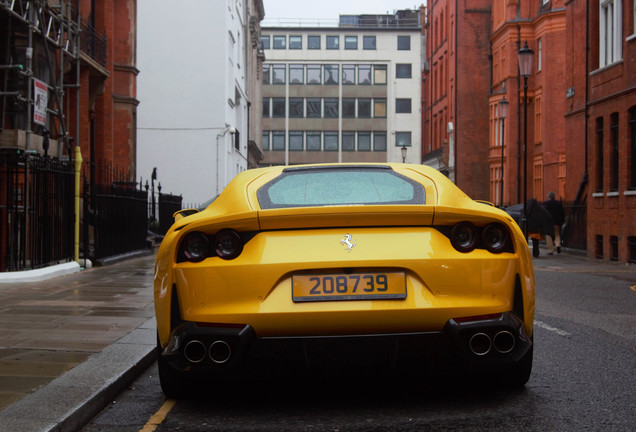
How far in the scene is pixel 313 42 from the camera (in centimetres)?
9175

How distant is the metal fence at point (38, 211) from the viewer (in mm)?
12672

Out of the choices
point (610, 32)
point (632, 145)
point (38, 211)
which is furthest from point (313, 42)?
point (38, 211)

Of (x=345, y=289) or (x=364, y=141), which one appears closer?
(x=345, y=289)

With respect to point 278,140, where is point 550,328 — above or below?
below

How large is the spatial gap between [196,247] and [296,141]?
288 feet

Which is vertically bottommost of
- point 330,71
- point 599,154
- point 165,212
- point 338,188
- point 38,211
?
point 165,212

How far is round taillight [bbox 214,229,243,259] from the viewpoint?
4.55 metres

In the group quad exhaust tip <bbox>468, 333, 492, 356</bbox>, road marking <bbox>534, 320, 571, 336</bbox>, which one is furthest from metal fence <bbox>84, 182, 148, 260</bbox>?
quad exhaust tip <bbox>468, 333, 492, 356</bbox>

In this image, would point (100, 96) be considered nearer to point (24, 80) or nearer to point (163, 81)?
point (24, 80)

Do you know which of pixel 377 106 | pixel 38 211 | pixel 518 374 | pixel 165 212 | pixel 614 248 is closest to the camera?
pixel 518 374

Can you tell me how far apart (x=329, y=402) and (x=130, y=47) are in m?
24.8

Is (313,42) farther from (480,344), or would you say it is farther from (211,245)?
Answer: (480,344)

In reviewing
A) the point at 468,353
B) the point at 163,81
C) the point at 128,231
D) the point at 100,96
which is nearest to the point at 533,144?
the point at 163,81

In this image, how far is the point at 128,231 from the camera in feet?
63.3
